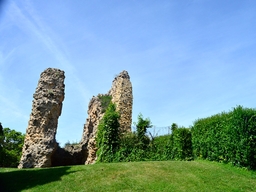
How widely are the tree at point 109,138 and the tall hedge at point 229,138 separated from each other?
622cm

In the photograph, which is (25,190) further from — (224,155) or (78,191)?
(224,155)

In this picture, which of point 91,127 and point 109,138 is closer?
point 109,138

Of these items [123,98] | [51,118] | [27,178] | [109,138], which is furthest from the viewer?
[123,98]

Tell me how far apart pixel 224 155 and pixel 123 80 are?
13.0 meters

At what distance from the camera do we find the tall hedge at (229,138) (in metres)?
14.6

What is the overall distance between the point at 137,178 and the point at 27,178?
5561mm

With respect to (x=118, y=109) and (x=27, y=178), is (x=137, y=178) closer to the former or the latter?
(x=27, y=178)

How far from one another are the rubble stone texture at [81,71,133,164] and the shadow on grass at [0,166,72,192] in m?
9.12

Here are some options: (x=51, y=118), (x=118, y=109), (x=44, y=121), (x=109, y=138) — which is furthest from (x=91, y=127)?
(x=109, y=138)

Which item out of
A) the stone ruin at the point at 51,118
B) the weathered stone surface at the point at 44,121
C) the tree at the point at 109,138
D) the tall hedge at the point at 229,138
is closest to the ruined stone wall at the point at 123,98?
the stone ruin at the point at 51,118

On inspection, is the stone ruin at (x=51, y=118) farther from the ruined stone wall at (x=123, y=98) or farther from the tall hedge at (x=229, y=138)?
the tall hedge at (x=229, y=138)

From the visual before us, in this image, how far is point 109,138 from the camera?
70.9 ft

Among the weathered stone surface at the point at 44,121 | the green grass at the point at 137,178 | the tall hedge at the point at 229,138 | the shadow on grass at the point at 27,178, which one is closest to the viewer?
the green grass at the point at 137,178

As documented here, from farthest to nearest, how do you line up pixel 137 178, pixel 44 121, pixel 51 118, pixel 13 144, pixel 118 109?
1. pixel 13 144
2. pixel 118 109
3. pixel 51 118
4. pixel 44 121
5. pixel 137 178
